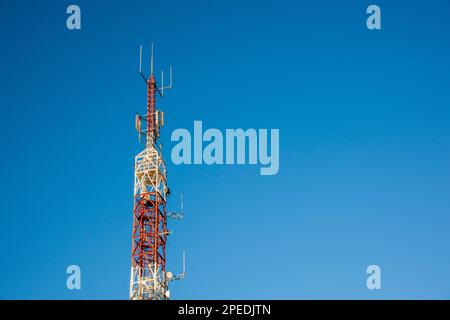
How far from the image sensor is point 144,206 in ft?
291
